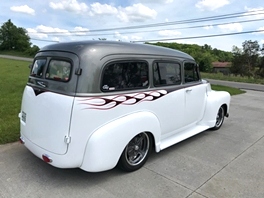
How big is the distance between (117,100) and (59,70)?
2.79 ft

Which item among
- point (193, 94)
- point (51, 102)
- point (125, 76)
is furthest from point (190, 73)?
point (51, 102)

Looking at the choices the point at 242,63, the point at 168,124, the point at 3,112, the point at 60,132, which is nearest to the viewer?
the point at 60,132

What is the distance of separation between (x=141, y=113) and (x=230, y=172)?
1.61 m

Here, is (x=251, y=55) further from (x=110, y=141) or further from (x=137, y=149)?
(x=110, y=141)

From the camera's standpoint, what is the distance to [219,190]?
285cm

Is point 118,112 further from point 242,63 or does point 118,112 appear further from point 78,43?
point 242,63

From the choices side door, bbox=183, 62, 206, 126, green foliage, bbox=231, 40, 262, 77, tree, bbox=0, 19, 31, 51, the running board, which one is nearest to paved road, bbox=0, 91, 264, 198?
the running board

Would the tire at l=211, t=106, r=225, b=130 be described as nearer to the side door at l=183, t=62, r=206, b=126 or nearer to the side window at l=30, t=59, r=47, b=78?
the side door at l=183, t=62, r=206, b=126

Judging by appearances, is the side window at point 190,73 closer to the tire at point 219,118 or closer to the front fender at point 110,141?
the tire at point 219,118

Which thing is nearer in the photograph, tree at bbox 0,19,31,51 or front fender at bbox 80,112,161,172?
front fender at bbox 80,112,161,172

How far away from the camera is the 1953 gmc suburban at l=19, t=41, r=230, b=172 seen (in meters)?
2.65

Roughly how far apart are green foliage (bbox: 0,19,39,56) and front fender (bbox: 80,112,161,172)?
57.9m

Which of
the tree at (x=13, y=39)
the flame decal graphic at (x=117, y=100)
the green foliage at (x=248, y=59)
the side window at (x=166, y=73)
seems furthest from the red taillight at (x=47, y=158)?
the tree at (x=13, y=39)

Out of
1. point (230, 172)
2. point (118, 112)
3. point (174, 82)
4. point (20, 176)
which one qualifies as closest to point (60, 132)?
point (118, 112)
